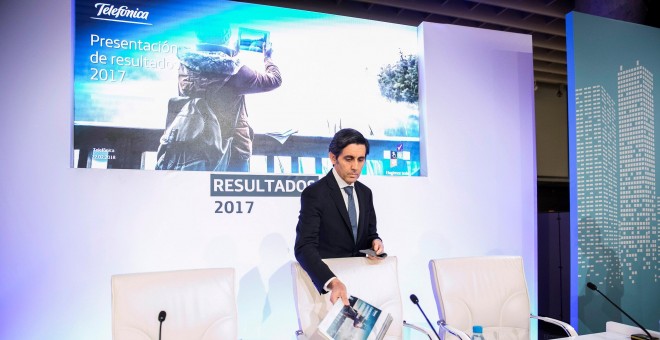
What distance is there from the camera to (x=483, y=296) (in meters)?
2.52

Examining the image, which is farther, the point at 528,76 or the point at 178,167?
the point at 528,76

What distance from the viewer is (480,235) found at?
4.13m

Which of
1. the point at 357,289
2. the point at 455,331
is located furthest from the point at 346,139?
the point at 455,331

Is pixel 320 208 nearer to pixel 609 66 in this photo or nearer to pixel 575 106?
pixel 575 106

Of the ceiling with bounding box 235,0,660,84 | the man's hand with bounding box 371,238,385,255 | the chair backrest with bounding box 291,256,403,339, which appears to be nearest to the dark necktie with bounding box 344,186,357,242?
the man's hand with bounding box 371,238,385,255

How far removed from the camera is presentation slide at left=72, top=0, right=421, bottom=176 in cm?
324

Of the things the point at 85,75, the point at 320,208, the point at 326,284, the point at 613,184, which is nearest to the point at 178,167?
the point at 85,75

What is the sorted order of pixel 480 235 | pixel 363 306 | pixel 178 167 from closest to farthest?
pixel 363 306
pixel 178 167
pixel 480 235

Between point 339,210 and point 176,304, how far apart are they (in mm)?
906

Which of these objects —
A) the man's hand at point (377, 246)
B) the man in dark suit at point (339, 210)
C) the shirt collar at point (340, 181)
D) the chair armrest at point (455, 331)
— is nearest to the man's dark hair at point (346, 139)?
the man in dark suit at point (339, 210)

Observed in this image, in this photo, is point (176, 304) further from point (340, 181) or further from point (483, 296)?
point (483, 296)

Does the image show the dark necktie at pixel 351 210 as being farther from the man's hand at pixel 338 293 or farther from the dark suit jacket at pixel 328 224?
the man's hand at pixel 338 293

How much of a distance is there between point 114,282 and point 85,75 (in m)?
1.84

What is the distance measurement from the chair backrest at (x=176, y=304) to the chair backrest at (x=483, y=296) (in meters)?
1.09
